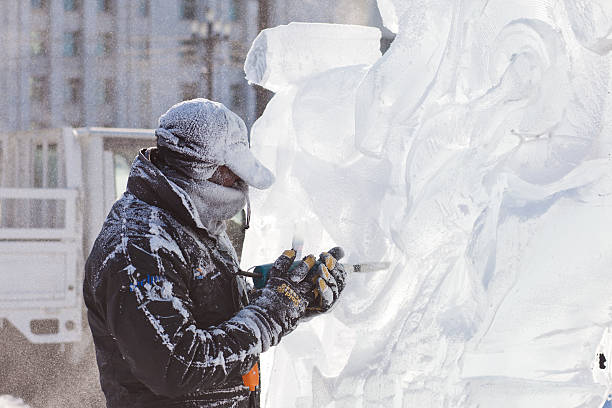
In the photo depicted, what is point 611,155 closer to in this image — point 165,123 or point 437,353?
point 437,353

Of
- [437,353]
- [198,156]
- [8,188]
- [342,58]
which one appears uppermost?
[342,58]

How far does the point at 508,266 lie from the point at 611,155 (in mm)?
238

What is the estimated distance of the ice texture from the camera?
1.83 metres

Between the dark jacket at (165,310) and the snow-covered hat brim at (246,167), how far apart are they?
0.12m

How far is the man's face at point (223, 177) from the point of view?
132cm

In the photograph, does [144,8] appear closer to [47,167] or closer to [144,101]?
[144,101]

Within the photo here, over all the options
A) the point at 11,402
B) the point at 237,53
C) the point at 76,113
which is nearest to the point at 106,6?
the point at 76,113

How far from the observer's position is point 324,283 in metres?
1.29

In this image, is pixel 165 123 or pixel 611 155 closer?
pixel 611 155

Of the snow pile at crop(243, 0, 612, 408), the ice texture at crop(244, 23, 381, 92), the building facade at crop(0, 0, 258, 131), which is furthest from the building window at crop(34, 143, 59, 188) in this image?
the snow pile at crop(243, 0, 612, 408)

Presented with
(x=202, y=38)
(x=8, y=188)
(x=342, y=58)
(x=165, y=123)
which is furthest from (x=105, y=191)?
(x=165, y=123)

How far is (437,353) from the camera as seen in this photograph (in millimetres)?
1301

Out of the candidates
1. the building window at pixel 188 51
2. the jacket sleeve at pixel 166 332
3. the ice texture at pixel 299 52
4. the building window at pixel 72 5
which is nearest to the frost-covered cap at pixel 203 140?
the jacket sleeve at pixel 166 332

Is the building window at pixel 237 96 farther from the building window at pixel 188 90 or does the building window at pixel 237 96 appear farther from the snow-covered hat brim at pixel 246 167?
the snow-covered hat brim at pixel 246 167
